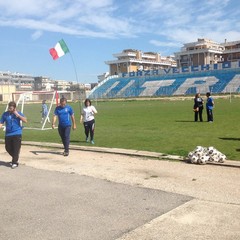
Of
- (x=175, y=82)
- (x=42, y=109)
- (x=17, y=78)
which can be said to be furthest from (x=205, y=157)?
(x=17, y=78)

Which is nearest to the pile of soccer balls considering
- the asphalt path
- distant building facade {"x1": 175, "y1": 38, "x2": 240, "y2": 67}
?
the asphalt path

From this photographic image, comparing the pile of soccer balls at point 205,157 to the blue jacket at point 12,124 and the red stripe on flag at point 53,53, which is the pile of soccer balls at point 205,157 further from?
the red stripe on flag at point 53,53

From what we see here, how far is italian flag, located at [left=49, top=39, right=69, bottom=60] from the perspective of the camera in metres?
20.8

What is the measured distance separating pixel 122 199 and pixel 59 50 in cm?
1604

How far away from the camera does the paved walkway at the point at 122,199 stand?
4773 millimetres

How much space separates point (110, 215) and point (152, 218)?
1.98 ft

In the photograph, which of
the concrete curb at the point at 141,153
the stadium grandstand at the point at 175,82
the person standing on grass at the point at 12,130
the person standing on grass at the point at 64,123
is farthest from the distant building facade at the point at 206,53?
the person standing on grass at the point at 12,130

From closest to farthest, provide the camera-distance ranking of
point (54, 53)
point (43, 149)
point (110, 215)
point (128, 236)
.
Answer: point (128, 236) < point (110, 215) < point (43, 149) < point (54, 53)

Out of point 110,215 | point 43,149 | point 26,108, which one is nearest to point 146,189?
point 110,215

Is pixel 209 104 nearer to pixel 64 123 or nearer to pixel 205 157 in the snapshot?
pixel 64 123

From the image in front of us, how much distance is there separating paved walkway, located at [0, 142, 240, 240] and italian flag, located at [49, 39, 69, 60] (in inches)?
473

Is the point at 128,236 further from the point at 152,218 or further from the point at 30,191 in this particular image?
the point at 30,191

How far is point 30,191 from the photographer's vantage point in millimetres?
6863

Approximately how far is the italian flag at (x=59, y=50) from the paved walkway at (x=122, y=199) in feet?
39.5
